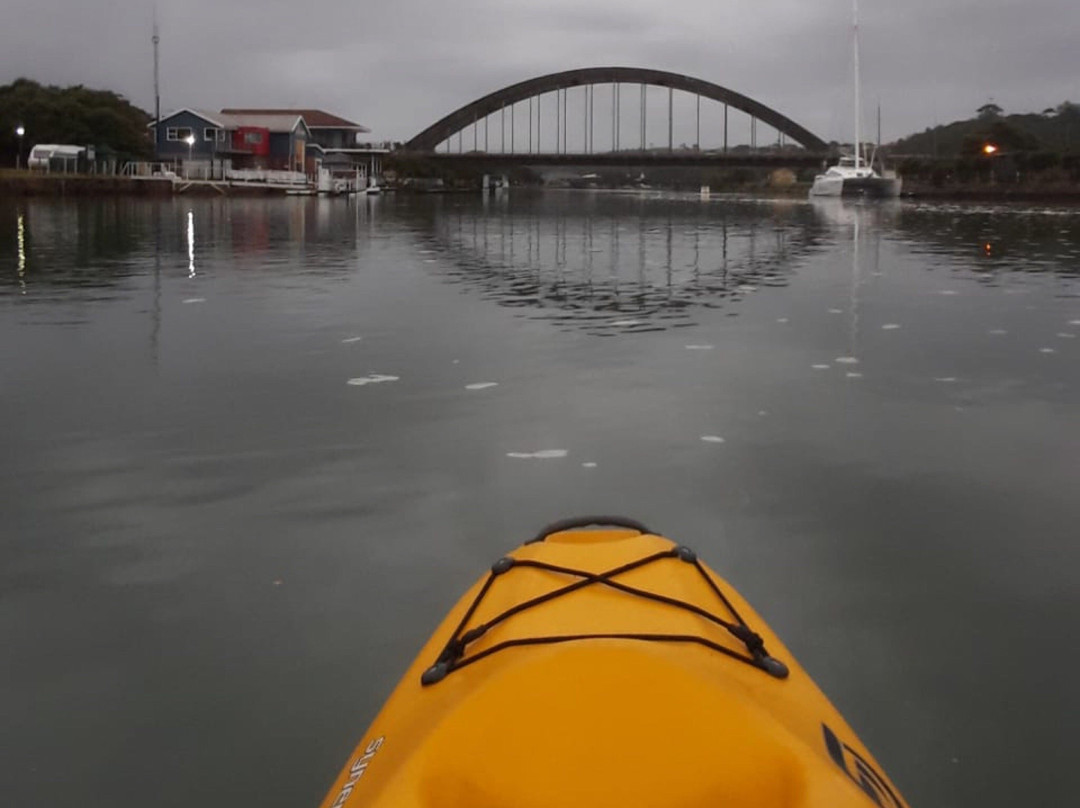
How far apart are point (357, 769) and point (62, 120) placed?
69.7 meters

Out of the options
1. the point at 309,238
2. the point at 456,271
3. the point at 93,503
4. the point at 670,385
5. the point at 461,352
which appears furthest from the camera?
the point at 309,238

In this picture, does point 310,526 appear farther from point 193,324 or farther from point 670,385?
point 193,324

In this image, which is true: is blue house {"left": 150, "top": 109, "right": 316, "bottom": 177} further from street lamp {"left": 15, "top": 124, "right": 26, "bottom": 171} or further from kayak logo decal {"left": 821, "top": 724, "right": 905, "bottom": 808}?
kayak logo decal {"left": 821, "top": 724, "right": 905, "bottom": 808}

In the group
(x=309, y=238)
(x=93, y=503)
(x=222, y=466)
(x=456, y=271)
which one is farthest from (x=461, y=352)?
(x=309, y=238)

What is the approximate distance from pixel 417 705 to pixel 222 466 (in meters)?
3.52

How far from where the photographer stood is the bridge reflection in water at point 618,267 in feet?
37.9

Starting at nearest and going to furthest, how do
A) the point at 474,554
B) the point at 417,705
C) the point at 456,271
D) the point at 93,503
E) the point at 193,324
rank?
the point at 417,705 < the point at 474,554 < the point at 93,503 < the point at 193,324 < the point at 456,271

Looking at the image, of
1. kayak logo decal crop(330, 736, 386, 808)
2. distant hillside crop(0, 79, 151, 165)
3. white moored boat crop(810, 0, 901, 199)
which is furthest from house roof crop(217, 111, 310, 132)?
kayak logo decal crop(330, 736, 386, 808)

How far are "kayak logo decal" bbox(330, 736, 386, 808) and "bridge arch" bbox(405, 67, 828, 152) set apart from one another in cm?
Answer: 10141

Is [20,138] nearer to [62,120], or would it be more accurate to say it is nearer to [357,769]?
[62,120]

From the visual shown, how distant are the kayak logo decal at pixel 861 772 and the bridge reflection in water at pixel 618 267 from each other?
25.7ft

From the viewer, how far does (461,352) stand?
8789 mm

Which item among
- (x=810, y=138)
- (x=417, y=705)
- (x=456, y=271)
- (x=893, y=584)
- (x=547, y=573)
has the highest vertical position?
(x=810, y=138)

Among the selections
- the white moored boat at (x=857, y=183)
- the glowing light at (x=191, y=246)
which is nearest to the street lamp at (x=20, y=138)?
the glowing light at (x=191, y=246)
